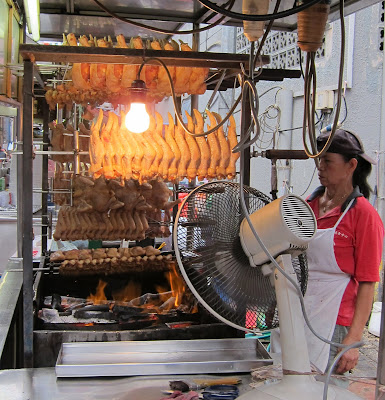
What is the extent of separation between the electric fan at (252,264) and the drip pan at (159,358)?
0.71 m

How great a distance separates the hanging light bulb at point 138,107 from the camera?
104 inches

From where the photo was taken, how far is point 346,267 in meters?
3.33

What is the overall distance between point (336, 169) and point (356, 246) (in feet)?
1.64

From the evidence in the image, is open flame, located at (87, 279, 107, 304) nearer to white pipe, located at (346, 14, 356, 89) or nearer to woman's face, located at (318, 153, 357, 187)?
woman's face, located at (318, 153, 357, 187)

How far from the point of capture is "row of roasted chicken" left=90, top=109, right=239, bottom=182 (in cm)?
407

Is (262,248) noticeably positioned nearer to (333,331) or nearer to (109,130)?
(333,331)

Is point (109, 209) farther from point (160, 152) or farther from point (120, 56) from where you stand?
point (120, 56)

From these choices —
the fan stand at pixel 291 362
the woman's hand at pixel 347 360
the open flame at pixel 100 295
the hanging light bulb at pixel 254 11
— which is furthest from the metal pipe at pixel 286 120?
the fan stand at pixel 291 362

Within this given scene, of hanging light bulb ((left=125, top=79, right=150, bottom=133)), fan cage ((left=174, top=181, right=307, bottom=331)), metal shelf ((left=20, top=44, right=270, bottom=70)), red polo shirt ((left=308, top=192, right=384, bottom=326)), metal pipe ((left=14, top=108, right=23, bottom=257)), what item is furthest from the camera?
metal pipe ((left=14, top=108, right=23, bottom=257))

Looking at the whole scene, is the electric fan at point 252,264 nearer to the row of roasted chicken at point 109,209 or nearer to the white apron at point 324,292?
the white apron at point 324,292

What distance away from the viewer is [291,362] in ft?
5.50

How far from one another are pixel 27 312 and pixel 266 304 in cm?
158

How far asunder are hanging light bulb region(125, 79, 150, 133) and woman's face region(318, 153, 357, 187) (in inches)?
50.1

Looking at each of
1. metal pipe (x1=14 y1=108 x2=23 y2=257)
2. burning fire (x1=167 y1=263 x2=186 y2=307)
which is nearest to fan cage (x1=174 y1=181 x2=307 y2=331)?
burning fire (x1=167 y1=263 x2=186 y2=307)
